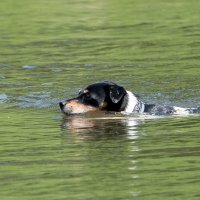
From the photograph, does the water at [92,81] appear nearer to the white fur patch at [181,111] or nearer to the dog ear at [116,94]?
the dog ear at [116,94]

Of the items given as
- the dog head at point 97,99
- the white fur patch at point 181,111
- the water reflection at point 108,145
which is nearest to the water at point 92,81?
the water reflection at point 108,145

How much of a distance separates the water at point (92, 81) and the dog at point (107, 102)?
163 millimetres

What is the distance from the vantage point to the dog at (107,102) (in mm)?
13070

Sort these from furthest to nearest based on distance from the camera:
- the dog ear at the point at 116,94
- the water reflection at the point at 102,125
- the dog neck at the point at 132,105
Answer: the dog neck at the point at 132,105
the dog ear at the point at 116,94
the water reflection at the point at 102,125

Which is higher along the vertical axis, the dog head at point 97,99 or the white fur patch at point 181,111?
the dog head at point 97,99

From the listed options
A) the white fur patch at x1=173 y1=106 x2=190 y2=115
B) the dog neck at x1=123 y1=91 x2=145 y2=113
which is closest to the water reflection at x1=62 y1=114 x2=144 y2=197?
the dog neck at x1=123 y1=91 x2=145 y2=113

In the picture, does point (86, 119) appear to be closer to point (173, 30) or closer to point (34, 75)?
point (34, 75)

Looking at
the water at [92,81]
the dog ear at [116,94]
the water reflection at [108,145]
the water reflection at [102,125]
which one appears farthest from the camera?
the dog ear at [116,94]

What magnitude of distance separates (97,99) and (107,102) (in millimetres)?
147

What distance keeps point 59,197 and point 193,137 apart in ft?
10.5

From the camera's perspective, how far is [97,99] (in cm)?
1320

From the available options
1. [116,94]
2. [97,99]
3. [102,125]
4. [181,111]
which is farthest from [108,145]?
[181,111]

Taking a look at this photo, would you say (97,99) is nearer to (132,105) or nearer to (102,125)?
(132,105)

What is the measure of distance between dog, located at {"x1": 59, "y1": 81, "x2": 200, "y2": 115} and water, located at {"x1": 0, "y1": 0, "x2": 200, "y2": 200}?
16 cm
